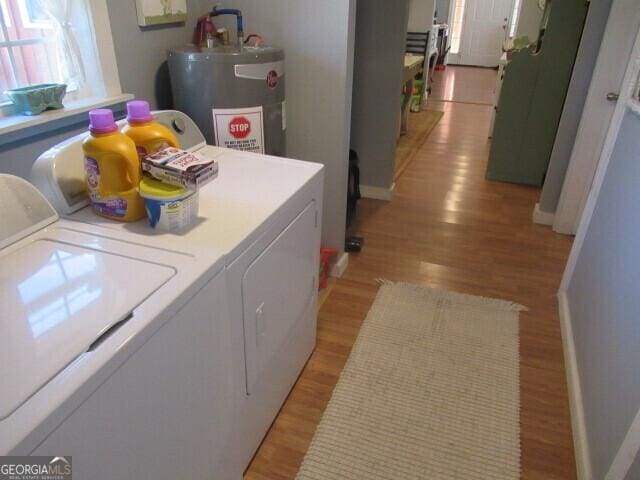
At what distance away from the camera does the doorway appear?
357 inches

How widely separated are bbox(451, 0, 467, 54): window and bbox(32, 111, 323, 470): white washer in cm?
954

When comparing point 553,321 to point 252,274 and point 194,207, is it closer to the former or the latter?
point 252,274

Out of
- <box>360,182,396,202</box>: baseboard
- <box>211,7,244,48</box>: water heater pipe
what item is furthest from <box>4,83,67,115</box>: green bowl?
<box>360,182,396,202</box>: baseboard

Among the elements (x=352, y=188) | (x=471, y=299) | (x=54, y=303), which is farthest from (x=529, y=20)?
(x=54, y=303)

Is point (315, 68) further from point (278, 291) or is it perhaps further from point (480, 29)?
point (480, 29)

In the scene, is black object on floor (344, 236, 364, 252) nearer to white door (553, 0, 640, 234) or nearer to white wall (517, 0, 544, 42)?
white door (553, 0, 640, 234)

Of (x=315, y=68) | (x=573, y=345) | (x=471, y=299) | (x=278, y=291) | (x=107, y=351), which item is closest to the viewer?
(x=107, y=351)

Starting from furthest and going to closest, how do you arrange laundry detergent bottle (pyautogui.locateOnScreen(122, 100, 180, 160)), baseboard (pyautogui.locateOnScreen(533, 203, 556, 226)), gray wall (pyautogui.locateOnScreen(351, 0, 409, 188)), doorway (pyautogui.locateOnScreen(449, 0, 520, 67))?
doorway (pyautogui.locateOnScreen(449, 0, 520, 67)) < baseboard (pyautogui.locateOnScreen(533, 203, 556, 226)) < gray wall (pyautogui.locateOnScreen(351, 0, 409, 188)) < laundry detergent bottle (pyautogui.locateOnScreen(122, 100, 180, 160))

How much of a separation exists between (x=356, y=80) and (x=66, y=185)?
7.89 feet

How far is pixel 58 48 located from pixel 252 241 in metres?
1.09

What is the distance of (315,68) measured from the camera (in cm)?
204

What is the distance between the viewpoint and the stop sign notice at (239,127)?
5.81ft

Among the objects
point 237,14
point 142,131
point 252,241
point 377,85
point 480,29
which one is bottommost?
point 252,241

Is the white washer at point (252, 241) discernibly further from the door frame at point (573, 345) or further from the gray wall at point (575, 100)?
the gray wall at point (575, 100)
